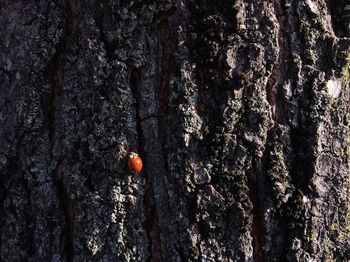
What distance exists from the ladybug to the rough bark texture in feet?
0.06

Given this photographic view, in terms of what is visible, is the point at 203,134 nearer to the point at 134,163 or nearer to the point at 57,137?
the point at 134,163

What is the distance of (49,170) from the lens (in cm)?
165

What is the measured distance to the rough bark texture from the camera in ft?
5.08

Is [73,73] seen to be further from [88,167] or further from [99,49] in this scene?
[88,167]

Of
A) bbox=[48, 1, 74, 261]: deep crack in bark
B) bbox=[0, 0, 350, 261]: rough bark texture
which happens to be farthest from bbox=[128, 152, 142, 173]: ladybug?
bbox=[48, 1, 74, 261]: deep crack in bark

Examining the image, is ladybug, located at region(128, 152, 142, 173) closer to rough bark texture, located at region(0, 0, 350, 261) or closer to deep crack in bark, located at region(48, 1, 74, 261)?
rough bark texture, located at region(0, 0, 350, 261)

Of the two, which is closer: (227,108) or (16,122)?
(227,108)

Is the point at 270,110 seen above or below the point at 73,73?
below

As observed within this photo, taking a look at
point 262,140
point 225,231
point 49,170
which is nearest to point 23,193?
point 49,170

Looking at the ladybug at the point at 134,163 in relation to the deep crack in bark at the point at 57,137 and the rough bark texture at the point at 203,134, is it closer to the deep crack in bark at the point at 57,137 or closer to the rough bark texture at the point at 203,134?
the rough bark texture at the point at 203,134

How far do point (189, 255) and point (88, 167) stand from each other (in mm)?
376

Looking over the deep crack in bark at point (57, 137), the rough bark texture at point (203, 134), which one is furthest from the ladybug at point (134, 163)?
the deep crack in bark at point (57, 137)

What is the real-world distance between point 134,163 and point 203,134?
0.68 feet

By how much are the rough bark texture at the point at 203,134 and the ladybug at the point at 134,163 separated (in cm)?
2
